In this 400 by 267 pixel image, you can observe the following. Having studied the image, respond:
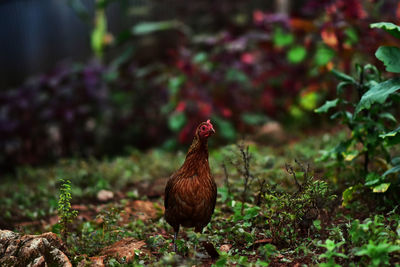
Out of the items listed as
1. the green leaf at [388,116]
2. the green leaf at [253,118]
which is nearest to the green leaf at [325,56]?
the green leaf at [253,118]

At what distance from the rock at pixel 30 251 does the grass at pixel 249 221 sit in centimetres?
24

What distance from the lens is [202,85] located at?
257 inches

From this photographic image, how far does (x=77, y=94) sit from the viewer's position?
7.08 meters

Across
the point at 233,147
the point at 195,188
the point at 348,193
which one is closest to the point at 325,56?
the point at 233,147

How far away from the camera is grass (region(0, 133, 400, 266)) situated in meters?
2.54

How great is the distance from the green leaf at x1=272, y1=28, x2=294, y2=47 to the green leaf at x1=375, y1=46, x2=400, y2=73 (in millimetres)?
3432

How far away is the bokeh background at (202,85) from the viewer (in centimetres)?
595

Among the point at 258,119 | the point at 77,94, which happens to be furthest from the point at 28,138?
the point at 258,119

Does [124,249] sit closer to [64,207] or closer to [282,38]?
[64,207]

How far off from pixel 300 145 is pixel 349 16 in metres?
1.79

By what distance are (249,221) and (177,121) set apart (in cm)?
314

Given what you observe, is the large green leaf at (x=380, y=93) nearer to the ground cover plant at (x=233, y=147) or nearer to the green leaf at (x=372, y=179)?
the ground cover plant at (x=233, y=147)

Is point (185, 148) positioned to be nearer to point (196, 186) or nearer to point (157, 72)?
point (157, 72)

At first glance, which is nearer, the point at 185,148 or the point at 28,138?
the point at 185,148
